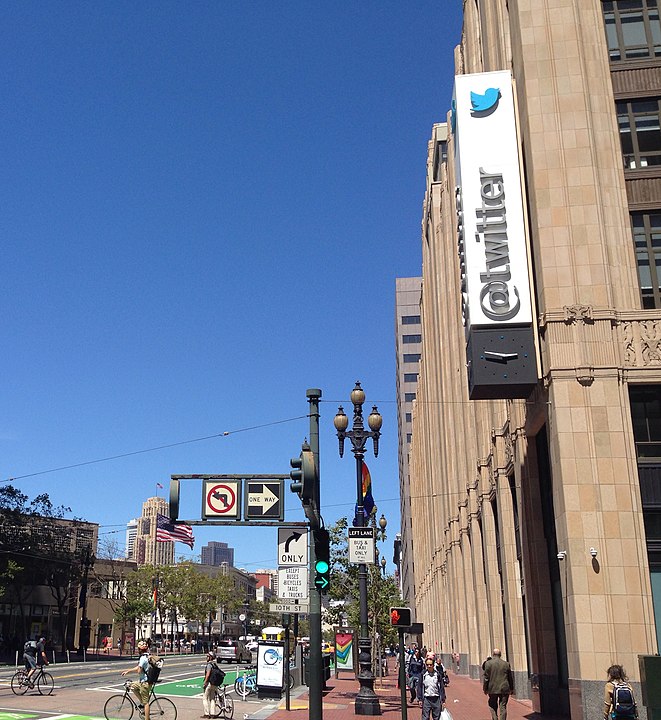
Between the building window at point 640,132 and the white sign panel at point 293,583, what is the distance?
589 inches

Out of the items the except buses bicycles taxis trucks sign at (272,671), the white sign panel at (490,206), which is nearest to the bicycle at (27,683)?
the except buses bicycles taxis trucks sign at (272,671)

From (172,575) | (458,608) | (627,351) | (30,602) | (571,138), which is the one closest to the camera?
(627,351)

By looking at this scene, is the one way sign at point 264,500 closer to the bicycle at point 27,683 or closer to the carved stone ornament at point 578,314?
the carved stone ornament at point 578,314

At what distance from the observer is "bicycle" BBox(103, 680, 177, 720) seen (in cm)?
1777

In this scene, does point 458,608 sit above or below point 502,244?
below

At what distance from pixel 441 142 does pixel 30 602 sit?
193 ft

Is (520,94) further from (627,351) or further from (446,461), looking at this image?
(446,461)

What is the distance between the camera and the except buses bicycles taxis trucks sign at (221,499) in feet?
59.4

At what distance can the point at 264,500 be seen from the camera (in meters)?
18.0

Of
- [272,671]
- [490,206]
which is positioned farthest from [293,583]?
[490,206]

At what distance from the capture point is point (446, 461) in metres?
54.8

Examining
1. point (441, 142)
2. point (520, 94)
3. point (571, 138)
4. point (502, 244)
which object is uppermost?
point (441, 142)

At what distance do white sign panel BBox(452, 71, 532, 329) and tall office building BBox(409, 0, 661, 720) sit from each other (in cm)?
4

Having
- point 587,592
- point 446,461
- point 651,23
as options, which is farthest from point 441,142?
point 587,592
